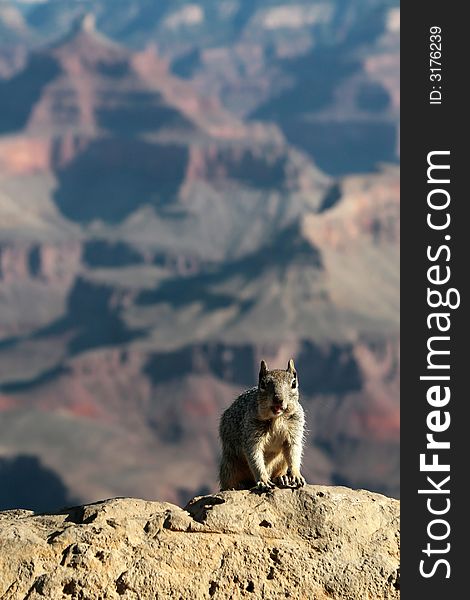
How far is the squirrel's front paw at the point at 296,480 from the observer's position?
1894cm

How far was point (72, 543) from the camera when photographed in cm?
1694

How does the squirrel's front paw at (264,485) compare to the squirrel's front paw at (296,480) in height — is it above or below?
below

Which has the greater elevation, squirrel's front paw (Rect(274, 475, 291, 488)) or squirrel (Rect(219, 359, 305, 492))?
squirrel (Rect(219, 359, 305, 492))

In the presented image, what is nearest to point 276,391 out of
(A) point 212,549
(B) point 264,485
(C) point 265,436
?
(C) point 265,436

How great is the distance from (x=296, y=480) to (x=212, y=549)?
2.15 meters

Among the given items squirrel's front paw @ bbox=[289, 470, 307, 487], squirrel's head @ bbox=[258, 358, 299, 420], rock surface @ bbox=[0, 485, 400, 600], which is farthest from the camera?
squirrel's front paw @ bbox=[289, 470, 307, 487]

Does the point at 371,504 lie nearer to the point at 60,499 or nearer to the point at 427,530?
the point at 427,530

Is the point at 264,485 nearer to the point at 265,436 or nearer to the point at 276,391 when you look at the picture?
the point at 265,436

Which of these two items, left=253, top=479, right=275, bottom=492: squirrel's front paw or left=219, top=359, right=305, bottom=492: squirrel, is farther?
left=219, top=359, right=305, bottom=492: squirrel

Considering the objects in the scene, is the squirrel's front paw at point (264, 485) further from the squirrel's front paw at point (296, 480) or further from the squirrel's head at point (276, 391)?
the squirrel's head at point (276, 391)

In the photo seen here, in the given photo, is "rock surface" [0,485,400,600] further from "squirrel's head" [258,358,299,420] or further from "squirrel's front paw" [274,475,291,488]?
"squirrel's head" [258,358,299,420]

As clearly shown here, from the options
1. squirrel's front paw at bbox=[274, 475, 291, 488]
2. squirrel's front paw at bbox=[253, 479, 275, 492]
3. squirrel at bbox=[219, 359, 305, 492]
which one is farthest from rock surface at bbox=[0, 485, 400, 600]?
Answer: squirrel at bbox=[219, 359, 305, 492]

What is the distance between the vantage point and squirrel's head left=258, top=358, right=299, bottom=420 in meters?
18.8

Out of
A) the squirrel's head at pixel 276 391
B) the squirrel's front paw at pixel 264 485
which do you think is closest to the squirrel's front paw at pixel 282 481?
the squirrel's front paw at pixel 264 485
